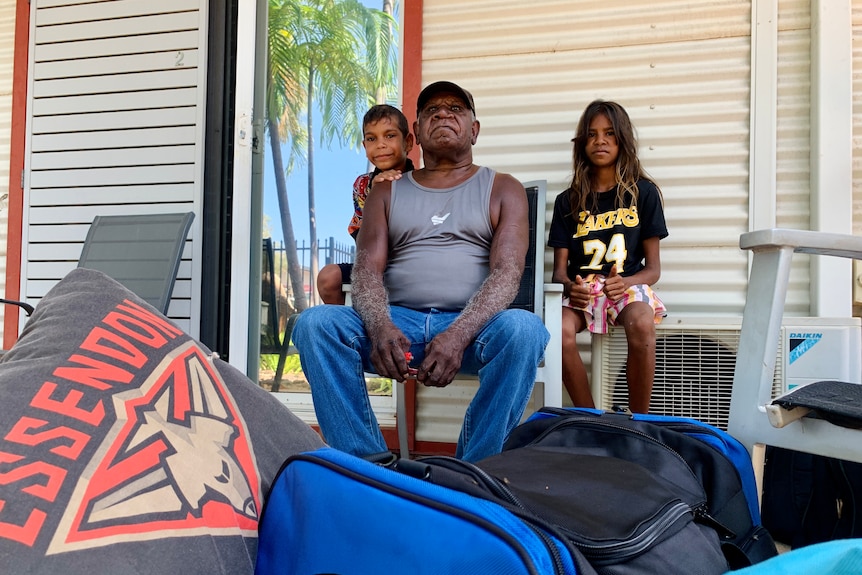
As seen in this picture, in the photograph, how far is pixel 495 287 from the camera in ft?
6.38

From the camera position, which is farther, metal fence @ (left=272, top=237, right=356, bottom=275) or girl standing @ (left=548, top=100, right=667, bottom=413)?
metal fence @ (left=272, top=237, right=356, bottom=275)

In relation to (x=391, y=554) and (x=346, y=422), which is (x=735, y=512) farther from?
(x=346, y=422)

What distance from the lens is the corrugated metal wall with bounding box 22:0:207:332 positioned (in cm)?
323

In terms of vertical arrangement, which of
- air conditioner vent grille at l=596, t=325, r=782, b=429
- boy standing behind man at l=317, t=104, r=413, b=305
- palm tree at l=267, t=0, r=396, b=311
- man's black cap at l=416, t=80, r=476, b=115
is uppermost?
palm tree at l=267, t=0, r=396, b=311

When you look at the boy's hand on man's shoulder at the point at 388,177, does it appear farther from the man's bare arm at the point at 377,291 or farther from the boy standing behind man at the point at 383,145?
Answer: the boy standing behind man at the point at 383,145

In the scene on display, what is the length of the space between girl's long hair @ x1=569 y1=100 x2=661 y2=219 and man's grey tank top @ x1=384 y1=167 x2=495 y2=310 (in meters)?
0.47

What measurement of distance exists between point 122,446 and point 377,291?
1183 millimetres

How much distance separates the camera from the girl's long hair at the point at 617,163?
2.45 meters

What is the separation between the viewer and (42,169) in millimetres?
3438

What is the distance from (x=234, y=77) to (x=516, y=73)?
1.46m

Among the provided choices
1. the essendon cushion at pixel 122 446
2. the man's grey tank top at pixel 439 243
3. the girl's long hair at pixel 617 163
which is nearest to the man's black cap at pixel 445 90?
the man's grey tank top at pixel 439 243

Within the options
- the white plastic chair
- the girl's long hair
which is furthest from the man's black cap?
the white plastic chair

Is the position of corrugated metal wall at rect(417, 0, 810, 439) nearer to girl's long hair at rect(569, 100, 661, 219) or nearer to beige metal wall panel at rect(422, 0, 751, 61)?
beige metal wall panel at rect(422, 0, 751, 61)

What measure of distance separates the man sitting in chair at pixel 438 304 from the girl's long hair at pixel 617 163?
43 centimetres
